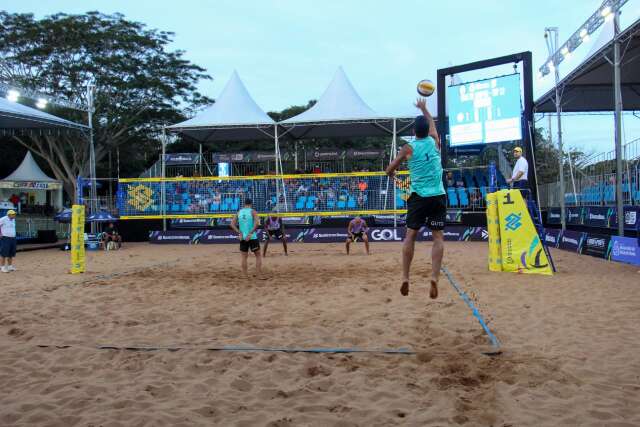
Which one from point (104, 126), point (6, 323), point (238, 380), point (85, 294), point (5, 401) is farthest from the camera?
point (104, 126)

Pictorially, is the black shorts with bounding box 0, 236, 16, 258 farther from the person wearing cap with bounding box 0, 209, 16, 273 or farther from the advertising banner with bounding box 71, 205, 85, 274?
the advertising banner with bounding box 71, 205, 85, 274

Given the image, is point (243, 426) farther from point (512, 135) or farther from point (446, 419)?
point (512, 135)

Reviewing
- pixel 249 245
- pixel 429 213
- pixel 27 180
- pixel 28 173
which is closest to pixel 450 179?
pixel 249 245

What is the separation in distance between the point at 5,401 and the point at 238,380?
149cm

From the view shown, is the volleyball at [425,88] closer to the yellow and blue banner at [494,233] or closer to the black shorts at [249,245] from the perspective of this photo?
the yellow and blue banner at [494,233]

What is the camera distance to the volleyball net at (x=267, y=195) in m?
17.1

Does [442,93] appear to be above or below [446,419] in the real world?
above

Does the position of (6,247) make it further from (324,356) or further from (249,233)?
(324,356)

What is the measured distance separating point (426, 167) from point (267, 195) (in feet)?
44.0

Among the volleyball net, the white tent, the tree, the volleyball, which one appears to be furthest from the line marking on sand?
the white tent

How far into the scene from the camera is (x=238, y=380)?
3455mm

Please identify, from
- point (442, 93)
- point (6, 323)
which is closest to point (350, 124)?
point (442, 93)

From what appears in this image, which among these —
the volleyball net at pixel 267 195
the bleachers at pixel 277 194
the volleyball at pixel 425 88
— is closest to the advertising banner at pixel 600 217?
the bleachers at pixel 277 194

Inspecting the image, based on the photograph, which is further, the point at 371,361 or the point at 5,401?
the point at 371,361
